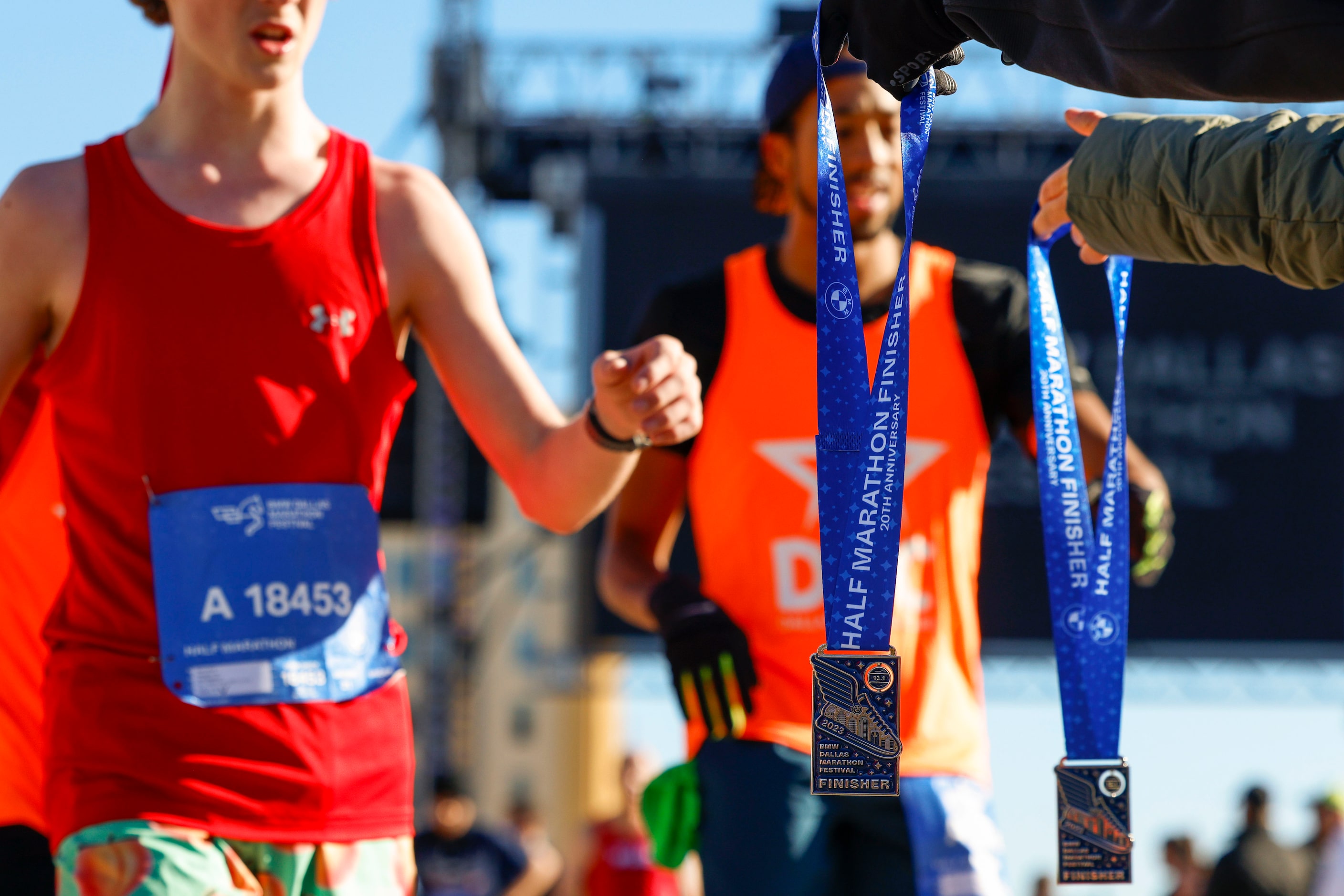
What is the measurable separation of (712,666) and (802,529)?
1.16ft

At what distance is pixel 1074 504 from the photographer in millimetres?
2627

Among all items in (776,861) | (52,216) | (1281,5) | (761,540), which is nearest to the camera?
(1281,5)

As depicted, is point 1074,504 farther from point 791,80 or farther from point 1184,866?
point 1184,866

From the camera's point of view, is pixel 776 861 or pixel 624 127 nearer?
pixel 776 861

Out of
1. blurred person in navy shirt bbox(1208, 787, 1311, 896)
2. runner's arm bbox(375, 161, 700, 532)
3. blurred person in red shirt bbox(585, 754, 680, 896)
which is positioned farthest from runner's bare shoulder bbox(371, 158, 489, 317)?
blurred person in red shirt bbox(585, 754, 680, 896)

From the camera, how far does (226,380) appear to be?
2299 mm

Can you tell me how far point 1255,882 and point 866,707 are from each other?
227 inches

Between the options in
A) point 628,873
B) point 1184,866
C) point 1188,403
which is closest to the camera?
point 1184,866

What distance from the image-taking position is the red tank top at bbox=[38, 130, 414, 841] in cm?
217

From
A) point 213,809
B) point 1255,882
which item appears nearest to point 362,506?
point 213,809

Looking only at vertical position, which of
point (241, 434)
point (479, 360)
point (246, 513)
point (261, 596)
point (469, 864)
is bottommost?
point (469, 864)

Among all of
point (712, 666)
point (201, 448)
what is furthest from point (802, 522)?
point (201, 448)

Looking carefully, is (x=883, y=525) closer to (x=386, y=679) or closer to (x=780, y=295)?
(x=386, y=679)

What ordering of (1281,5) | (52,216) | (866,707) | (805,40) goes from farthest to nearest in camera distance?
1. (805,40)
2. (52,216)
3. (866,707)
4. (1281,5)
